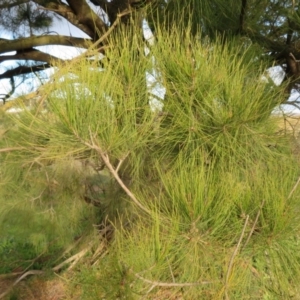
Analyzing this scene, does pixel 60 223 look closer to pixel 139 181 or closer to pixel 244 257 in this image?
pixel 139 181

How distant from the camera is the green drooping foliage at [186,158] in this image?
0.64 m

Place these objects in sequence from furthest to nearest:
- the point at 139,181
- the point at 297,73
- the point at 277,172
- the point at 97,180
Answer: the point at 97,180, the point at 297,73, the point at 139,181, the point at 277,172

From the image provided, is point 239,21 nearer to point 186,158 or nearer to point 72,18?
point 186,158

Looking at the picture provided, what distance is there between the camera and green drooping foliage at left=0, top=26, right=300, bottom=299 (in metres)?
0.64

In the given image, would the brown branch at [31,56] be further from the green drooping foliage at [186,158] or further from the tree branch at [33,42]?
the green drooping foliage at [186,158]

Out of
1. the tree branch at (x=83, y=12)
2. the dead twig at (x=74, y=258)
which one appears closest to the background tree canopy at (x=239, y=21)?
the tree branch at (x=83, y=12)

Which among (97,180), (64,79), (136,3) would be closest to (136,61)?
(64,79)

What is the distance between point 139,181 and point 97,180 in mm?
647

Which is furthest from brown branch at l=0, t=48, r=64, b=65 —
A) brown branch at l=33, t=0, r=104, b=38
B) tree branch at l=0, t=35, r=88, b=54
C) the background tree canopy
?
the background tree canopy

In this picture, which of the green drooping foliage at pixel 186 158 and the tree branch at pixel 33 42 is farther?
the tree branch at pixel 33 42

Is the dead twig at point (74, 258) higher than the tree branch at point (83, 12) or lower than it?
lower

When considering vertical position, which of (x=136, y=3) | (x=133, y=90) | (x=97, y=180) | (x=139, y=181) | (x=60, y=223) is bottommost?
(x=60, y=223)

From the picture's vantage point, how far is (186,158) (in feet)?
2.59

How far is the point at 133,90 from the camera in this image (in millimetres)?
739
